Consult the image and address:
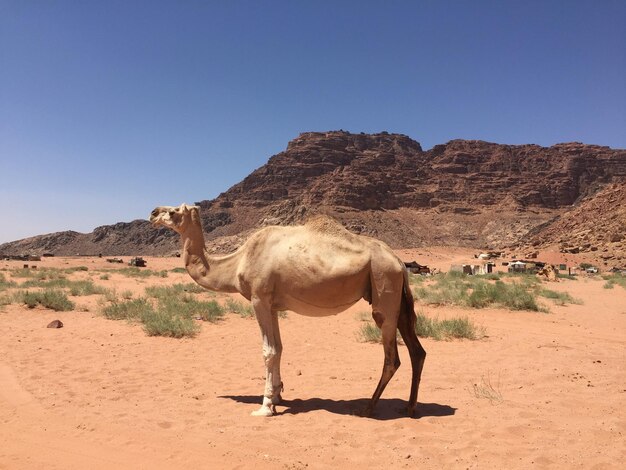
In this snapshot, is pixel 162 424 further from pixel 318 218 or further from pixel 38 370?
pixel 38 370

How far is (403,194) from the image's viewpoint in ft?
417

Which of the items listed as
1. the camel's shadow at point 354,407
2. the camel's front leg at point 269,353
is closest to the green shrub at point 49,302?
the camel's shadow at point 354,407

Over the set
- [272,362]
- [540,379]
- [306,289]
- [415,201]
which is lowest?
[540,379]

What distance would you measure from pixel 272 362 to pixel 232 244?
288 ft

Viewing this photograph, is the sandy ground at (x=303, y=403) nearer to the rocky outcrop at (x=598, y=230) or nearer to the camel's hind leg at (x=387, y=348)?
the camel's hind leg at (x=387, y=348)

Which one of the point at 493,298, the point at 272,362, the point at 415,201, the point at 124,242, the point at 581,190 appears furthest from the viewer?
the point at 581,190

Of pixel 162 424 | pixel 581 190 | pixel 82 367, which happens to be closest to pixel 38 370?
pixel 82 367

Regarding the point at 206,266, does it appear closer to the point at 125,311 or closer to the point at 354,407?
the point at 354,407

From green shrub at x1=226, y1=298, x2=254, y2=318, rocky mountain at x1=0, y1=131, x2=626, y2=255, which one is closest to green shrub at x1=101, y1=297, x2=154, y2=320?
green shrub at x1=226, y1=298, x2=254, y2=318

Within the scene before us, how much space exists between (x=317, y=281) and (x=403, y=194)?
410 feet

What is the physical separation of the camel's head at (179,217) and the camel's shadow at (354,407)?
8.63ft

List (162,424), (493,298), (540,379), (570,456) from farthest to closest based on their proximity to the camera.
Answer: (493,298) < (540,379) < (162,424) < (570,456)

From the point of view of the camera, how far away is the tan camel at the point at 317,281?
555cm

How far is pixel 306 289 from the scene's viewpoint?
5.62 m
